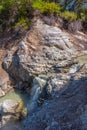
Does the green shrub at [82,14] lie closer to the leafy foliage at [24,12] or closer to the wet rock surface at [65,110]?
the leafy foliage at [24,12]

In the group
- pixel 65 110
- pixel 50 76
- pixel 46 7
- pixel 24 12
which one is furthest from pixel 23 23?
pixel 65 110

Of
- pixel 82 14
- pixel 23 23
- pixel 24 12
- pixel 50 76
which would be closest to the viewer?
pixel 50 76

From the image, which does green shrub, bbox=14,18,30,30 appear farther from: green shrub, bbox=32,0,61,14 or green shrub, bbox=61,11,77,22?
green shrub, bbox=61,11,77,22

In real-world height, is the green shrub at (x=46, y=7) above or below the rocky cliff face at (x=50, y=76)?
above

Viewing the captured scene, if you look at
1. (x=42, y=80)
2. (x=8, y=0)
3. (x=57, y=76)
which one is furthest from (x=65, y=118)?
(x=8, y=0)

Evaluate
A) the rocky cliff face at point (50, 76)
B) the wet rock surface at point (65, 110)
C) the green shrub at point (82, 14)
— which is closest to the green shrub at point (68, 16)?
the green shrub at point (82, 14)

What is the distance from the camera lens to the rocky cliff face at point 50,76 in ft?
23.2

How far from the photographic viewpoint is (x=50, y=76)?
398 inches

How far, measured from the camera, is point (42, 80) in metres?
10.1

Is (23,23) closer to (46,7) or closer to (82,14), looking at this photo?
(46,7)

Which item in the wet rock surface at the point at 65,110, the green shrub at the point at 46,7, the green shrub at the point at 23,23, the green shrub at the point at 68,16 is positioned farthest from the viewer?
the green shrub at the point at 68,16

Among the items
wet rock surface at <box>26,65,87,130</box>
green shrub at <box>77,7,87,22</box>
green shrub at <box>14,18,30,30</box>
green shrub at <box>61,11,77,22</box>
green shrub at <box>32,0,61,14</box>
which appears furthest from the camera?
green shrub at <box>77,7,87,22</box>

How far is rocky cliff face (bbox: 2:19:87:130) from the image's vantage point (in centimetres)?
708

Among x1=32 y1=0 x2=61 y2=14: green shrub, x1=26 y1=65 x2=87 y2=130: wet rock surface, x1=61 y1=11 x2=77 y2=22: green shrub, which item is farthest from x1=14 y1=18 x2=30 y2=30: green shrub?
x1=26 y1=65 x2=87 y2=130: wet rock surface
